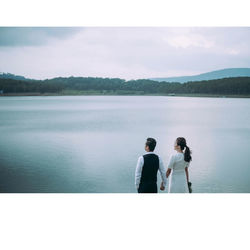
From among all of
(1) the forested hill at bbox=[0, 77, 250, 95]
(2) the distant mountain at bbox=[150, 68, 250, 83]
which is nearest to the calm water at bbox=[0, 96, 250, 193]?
(1) the forested hill at bbox=[0, 77, 250, 95]

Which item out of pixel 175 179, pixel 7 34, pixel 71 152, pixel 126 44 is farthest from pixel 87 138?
pixel 175 179

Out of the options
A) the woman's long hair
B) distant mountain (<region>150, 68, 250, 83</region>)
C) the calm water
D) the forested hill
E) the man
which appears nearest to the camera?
the man

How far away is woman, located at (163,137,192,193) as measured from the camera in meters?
2.41

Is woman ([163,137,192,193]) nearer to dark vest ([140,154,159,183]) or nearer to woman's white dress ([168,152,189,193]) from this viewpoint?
woman's white dress ([168,152,189,193])

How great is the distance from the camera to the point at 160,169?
7.76 ft

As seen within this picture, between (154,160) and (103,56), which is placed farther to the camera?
(103,56)

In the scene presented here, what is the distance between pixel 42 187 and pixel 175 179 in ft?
7.18

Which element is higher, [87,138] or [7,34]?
[7,34]

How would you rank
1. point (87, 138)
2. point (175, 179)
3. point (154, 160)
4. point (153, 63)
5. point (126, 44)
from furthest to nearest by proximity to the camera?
point (87, 138), point (153, 63), point (126, 44), point (175, 179), point (154, 160)

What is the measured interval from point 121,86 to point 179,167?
577 cm

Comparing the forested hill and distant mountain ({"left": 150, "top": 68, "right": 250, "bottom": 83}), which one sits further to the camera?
the forested hill
